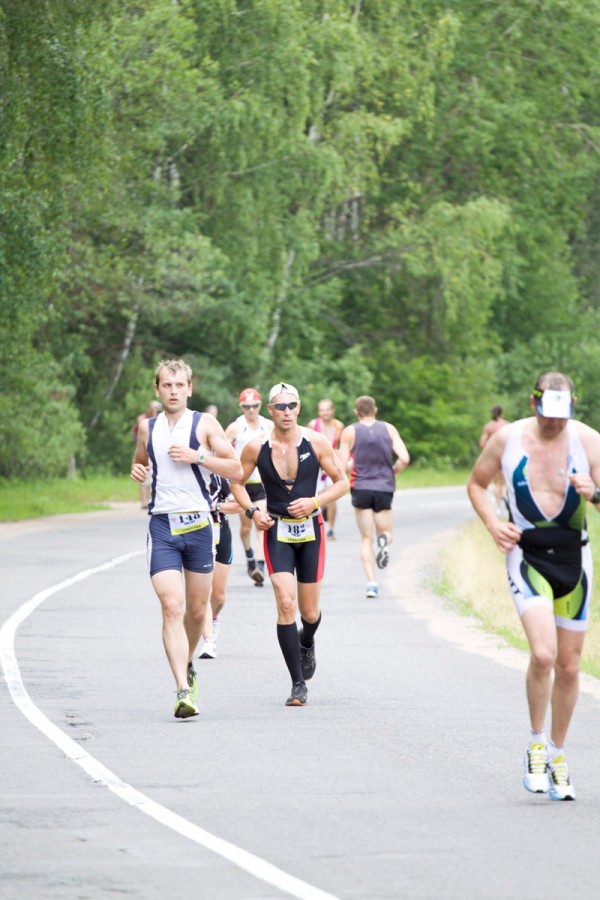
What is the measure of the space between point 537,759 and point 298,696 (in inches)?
121

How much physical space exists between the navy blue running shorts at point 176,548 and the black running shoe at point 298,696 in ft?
3.03

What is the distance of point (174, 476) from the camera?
10.7 metres

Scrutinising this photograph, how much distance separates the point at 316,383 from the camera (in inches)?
2025

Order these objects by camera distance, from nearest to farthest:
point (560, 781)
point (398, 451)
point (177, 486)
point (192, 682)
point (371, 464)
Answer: point (560, 781)
point (177, 486)
point (192, 682)
point (398, 451)
point (371, 464)

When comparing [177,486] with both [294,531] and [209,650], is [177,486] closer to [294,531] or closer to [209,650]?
[294,531]

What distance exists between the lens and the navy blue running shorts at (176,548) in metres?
10.8

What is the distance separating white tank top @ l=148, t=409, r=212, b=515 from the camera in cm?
1073

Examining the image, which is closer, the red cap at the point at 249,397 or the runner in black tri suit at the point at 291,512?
the runner in black tri suit at the point at 291,512

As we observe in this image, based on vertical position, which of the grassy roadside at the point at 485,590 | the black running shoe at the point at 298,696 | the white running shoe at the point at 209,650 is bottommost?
the grassy roadside at the point at 485,590

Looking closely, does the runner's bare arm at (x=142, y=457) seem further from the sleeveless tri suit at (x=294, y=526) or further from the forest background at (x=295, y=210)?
the forest background at (x=295, y=210)

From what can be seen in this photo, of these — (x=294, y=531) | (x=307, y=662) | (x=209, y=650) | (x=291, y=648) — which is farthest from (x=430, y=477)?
(x=291, y=648)

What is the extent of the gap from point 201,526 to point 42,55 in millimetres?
19684

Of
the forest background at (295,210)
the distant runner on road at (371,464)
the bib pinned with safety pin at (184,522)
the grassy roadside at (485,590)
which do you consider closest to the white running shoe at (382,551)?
the distant runner on road at (371,464)

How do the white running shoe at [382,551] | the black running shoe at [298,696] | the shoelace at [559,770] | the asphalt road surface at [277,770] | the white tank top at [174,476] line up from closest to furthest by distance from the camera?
the asphalt road surface at [277,770] → the shoelace at [559,770] → the white tank top at [174,476] → the black running shoe at [298,696] → the white running shoe at [382,551]
